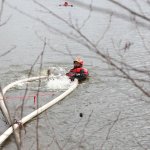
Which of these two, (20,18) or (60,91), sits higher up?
(20,18)

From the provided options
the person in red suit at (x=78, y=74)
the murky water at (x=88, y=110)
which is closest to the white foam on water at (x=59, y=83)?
the person in red suit at (x=78, y=74)

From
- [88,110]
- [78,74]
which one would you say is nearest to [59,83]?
[78,74]

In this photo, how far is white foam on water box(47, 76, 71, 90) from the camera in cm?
1545

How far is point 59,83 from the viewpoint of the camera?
1557 cm

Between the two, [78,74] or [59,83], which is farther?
[78,74]

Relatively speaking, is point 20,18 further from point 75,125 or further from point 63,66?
point 75,125

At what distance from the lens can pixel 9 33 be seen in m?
26.6

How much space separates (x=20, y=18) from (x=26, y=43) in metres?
9.08

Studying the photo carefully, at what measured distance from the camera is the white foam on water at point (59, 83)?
15445 millimetres

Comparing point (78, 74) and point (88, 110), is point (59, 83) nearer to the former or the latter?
point (78, 74)

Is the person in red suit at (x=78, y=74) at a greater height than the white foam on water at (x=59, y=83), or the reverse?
the person in red suit at (x=78, y=74)

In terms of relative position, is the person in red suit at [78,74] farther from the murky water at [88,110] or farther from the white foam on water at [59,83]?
the murky water at [88,110]

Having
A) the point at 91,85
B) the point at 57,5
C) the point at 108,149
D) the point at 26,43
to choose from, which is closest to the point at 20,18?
the point at 57,5

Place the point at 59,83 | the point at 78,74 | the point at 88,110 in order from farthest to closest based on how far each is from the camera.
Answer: the point at 78,74
the point at 59,83
the point at 88,110
